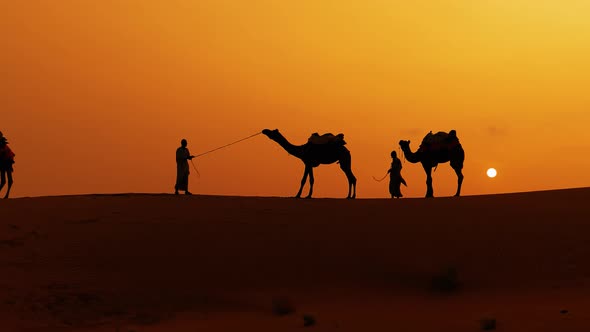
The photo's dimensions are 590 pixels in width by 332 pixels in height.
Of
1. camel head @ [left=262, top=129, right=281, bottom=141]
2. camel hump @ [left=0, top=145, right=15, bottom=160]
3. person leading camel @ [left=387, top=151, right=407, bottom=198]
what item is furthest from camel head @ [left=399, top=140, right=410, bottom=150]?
camel hump @ [left=0, top=145, right=15, bottom=160]

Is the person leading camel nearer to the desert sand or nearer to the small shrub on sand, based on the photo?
the desert sand

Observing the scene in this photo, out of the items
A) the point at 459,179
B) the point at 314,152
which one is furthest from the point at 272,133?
the point at 459,179

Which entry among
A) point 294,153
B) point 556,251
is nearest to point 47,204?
point 294,153

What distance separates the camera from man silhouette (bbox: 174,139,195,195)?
2383 cm

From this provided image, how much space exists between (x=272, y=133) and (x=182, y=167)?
9.41ft

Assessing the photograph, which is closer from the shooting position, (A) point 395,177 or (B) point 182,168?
(B) point 182,168

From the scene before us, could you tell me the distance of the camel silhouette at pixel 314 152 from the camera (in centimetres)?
2459

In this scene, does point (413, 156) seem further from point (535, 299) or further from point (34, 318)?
point (34, 318)

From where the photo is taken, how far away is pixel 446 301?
15586mm

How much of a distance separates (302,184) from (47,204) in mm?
7025

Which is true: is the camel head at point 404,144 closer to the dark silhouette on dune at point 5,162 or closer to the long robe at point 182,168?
the long robe at point 182,168

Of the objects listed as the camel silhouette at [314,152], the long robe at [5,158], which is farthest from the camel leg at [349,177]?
the long robe at [5,158]

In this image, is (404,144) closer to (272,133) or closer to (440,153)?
(440,153)

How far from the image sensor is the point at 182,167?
23922 mm
